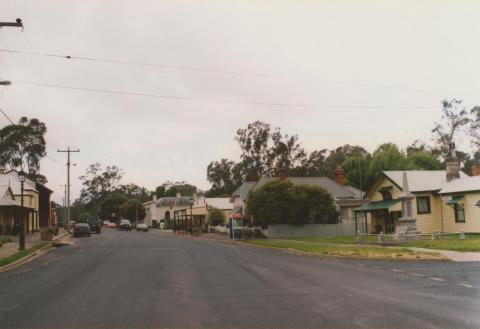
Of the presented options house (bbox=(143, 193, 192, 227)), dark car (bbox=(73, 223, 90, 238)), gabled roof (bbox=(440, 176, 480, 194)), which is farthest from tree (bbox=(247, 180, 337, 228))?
→ house (bbox=(143, 193, 192, 227))

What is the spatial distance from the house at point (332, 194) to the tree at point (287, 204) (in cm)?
189

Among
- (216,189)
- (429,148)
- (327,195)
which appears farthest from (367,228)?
(216,189)

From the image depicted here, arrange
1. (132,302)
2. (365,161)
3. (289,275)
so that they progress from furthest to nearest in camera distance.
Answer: (365,161) → (289,275) → (132,302)

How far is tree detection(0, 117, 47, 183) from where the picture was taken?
82688mm

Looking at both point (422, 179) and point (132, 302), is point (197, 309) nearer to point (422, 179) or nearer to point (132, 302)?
point (132, 302)

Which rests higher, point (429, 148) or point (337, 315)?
point (429, 148)

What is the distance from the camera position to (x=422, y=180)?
144ft

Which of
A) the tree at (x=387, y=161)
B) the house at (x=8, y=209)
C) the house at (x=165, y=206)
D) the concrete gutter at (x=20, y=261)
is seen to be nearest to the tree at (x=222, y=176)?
the house at (x=165, y=206)

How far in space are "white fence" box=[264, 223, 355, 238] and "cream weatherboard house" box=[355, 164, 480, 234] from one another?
252 cm

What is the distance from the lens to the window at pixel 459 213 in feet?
127

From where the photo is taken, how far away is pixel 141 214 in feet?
387

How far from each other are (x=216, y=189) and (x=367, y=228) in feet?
229

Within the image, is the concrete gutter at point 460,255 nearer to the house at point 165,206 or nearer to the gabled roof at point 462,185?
the gabled roof at point 462,185

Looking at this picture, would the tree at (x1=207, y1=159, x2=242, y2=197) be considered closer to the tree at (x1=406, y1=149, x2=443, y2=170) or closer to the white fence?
the tree at (x1=406, y1=149, x2=443, y2=170)
